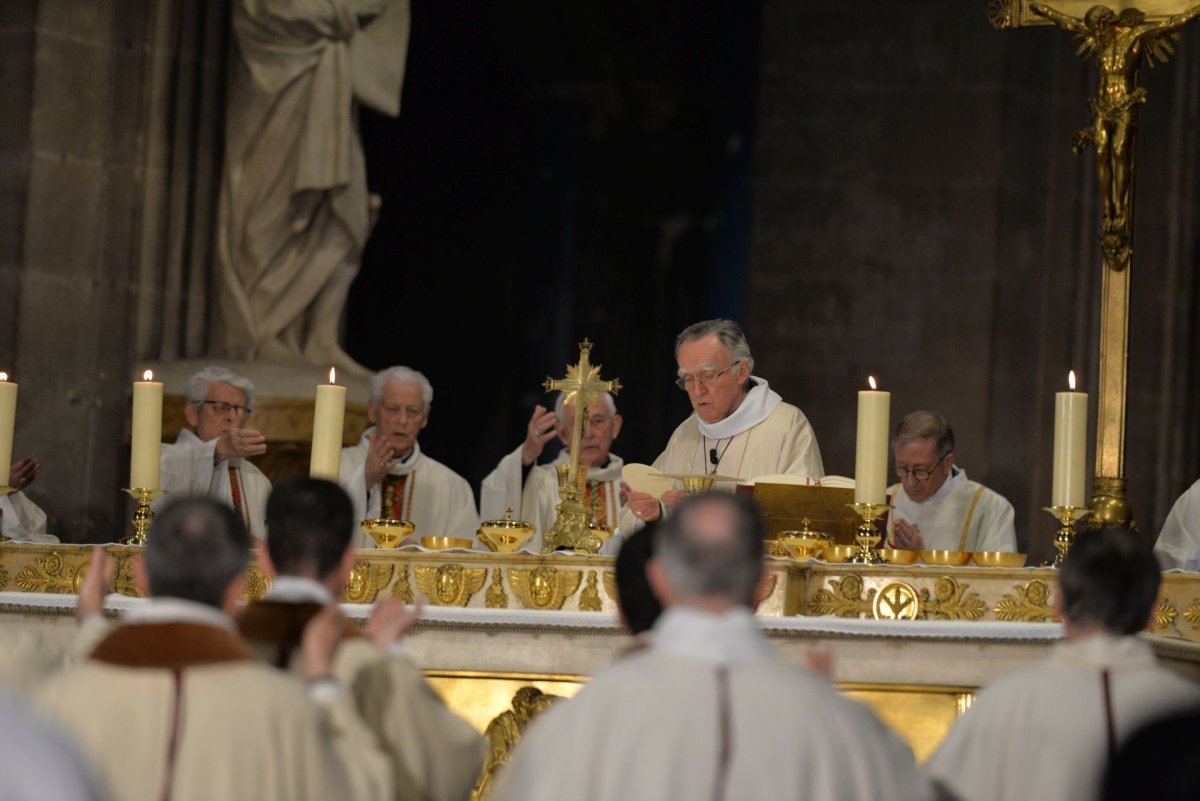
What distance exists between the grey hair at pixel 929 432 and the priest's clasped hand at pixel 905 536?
4.59 ft

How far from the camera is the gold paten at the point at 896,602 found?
573 centimetres

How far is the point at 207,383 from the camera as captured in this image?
828 centimetres

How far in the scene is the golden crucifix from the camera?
6094 mm

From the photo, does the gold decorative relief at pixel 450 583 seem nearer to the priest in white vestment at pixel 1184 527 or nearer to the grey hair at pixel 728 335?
the grey hair at pixel 728 335

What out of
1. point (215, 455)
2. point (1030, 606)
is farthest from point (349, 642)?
Answer: point (215, 455)

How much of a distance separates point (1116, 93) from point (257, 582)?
300 cm

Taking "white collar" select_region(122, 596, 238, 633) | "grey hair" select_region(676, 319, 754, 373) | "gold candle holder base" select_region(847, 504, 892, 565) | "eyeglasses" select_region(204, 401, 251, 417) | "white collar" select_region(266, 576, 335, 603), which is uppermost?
"grey hair" select_region(676, 319, 754, 373)

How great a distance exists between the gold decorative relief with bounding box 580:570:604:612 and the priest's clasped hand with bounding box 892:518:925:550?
109 cm

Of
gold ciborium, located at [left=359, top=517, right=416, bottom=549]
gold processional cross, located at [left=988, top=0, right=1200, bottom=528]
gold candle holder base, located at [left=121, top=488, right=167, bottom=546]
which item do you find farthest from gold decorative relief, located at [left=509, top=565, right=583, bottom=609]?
gold processional cross, located at [left=988, top=0, right=1200, bottom=528]

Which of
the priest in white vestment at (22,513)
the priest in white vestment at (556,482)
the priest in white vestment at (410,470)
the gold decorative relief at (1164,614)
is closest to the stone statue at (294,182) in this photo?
the priest in white vestment at (410,470)

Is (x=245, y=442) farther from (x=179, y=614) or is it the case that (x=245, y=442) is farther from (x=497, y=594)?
(x=179, y=614)

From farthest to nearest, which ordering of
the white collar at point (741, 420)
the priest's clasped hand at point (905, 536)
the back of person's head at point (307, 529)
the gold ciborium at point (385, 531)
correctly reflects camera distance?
the white collar at point (741, 420), the priest's clasped hand at point (905, 536), the gold ciborium at point (385, 531), the back of person's head at point (307, 529)

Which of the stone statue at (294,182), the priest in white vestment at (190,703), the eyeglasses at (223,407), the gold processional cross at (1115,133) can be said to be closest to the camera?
the priest in white vestment at (190,703)

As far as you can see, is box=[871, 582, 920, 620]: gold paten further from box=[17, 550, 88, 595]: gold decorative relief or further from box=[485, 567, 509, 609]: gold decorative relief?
box=[17, 550, 88, 595]: gold decorative relief
